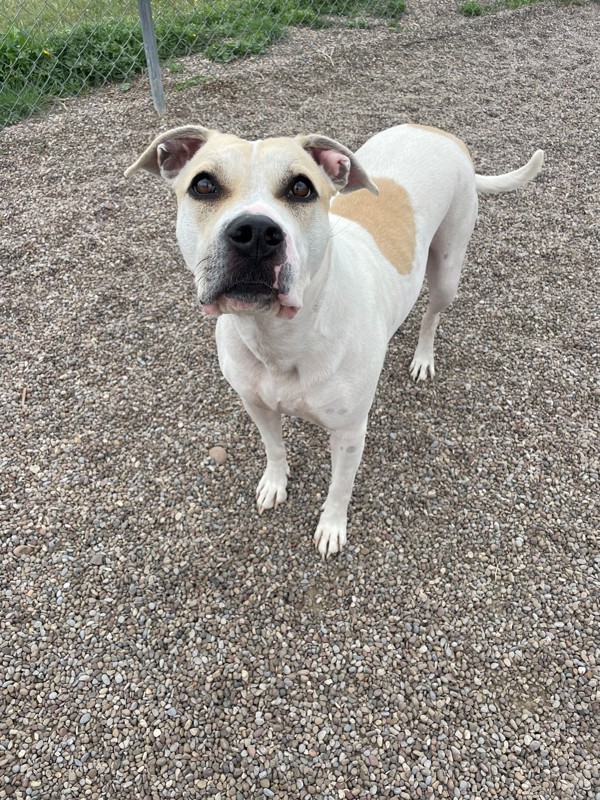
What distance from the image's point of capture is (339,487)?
2807 mm

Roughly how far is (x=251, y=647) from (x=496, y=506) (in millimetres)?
1580

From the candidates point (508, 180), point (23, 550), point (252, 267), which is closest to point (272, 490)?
point (23, 550)

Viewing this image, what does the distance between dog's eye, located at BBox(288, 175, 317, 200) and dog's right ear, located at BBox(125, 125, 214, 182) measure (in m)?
0.54

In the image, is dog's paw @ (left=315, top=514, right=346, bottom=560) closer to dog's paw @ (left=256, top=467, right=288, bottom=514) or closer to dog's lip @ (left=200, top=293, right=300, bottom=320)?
dog's paw @ (left=256, top=467, right=288, bottom=514)

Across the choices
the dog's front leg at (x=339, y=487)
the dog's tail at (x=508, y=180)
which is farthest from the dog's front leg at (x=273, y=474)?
the dog's tail at (x=508, y=180)

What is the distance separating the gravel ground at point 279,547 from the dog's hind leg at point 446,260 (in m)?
0.47

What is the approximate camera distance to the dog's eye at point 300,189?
197 centimetres

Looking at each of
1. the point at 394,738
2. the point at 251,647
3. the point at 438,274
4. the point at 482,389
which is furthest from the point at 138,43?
the point at 394,738

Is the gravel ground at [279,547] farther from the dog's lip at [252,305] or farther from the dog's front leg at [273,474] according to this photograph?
the dog's lip at [252,305]

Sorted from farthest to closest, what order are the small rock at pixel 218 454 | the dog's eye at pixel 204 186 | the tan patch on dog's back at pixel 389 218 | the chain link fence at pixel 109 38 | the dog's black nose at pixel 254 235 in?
1. the chain link fence at pixel 109 38
2. the small rock at pixel 218 454
3. the tan patch on dog's back at pixel 389 218
4. the dog's eye at pixel 204 186
5. the dog's black nose at pixel 254 235

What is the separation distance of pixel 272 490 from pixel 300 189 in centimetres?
175

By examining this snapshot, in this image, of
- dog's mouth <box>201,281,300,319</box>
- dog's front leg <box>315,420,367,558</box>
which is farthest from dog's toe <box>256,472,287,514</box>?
dog's mouth <box>201,281,300,319</box>

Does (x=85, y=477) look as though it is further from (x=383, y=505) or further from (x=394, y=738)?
(x=394, y=738)

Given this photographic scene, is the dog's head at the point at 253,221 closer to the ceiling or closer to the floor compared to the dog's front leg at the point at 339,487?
closer to the ceiling
